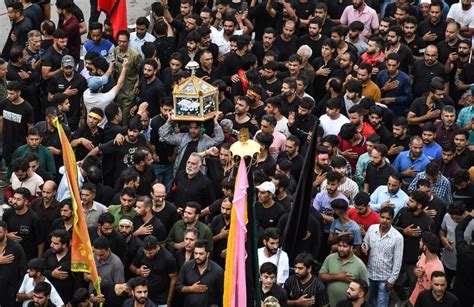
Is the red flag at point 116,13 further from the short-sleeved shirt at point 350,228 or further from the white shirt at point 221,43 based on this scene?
the short-sleeved shirt at point 350,228

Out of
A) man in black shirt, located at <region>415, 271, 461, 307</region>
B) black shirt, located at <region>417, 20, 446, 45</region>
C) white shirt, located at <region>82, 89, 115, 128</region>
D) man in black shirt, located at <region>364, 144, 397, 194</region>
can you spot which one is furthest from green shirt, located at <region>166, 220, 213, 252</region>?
black shirt, located at <region>417, 20, 446, 45</region>

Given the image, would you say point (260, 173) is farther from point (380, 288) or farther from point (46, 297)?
point (46, 297)

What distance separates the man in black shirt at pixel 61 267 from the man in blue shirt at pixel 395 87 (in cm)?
586


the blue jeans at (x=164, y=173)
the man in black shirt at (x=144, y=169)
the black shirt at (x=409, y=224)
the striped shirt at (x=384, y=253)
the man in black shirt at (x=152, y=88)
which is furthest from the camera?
the man in black shirt at (x=152, y=88)

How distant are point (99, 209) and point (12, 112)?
9.87 ft

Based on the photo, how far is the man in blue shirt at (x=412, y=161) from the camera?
19.9m

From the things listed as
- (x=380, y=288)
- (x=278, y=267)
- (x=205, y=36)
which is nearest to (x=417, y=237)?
(x=380, y=288)

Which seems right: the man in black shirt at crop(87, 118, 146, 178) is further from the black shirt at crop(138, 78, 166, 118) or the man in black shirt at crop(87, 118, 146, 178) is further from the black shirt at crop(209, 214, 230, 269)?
the black shirt at crop(209, 214, 230, 269)

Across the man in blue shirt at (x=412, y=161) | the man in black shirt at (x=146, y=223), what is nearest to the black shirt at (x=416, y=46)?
the man in blue shirt at (x=412, y=161)

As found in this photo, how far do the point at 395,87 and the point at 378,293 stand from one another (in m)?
4.39

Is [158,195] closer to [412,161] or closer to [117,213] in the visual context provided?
[117,213]

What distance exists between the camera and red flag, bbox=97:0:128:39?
79.8ft

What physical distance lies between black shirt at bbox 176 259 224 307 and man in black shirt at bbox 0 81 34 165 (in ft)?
14.7

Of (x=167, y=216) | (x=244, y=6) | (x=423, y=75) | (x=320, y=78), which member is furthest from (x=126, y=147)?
(x=244, y=6)
